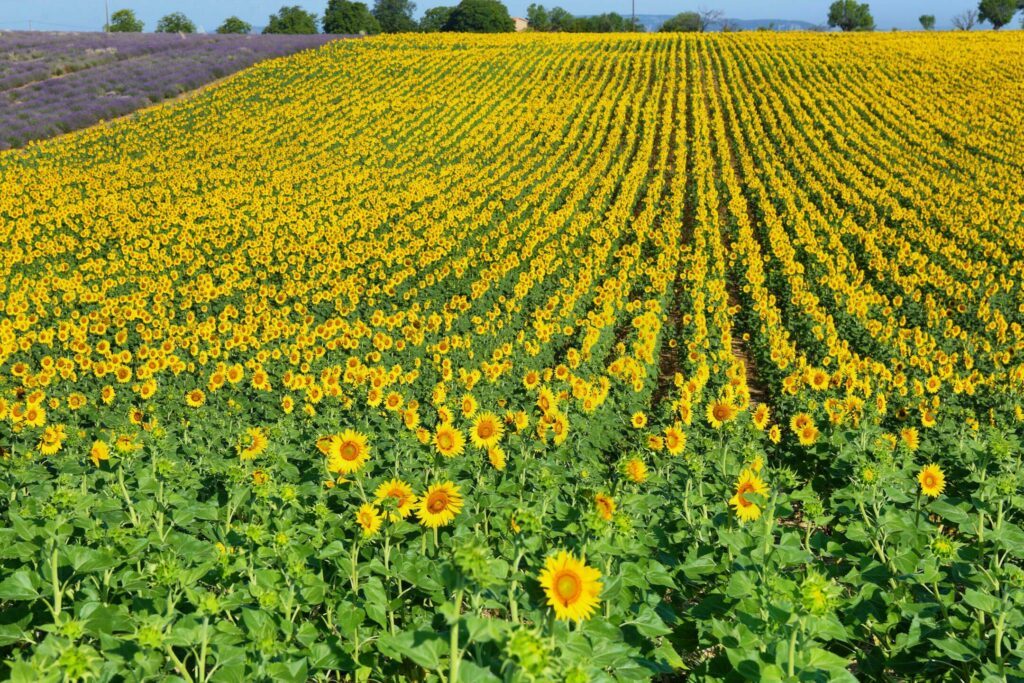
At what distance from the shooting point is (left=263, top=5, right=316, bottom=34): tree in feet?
276

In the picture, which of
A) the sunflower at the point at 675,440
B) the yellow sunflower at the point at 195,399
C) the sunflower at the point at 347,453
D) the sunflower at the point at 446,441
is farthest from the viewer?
the yellow sunflower at the point at 195,399

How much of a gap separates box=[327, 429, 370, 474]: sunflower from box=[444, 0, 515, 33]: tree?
79.1 metres

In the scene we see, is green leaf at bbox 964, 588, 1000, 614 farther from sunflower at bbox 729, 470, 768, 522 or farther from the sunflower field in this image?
sunflower at bbox 729, 470, 768, 522

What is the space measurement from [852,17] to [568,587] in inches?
4368

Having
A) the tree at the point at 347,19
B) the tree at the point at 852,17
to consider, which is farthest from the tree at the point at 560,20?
the tree at the point at 852,17

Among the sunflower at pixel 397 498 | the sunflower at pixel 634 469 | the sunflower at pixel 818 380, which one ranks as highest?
the sunflower at pixel 397 498

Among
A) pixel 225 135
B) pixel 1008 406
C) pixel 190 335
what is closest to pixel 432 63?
pixel 225 135

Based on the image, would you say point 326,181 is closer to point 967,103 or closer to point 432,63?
point 432,63

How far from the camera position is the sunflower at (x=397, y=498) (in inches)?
132

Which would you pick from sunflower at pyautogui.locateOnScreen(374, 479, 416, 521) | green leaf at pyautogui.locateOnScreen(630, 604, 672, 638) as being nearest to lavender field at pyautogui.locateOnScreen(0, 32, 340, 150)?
sunflower at pyautogui.locateOnScreen(374, 479, 416, 521)

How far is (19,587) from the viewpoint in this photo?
9.24 feet

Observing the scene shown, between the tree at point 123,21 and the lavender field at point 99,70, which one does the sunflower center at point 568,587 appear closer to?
the lavender field at point 99,70

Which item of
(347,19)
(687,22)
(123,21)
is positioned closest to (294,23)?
(347,19)

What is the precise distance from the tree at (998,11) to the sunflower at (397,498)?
11250 cm
